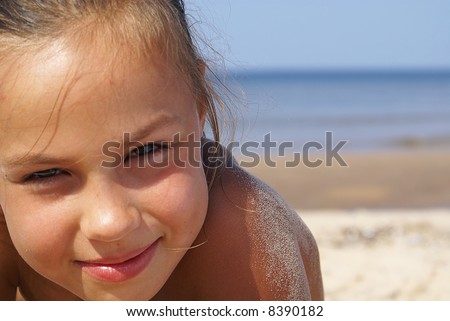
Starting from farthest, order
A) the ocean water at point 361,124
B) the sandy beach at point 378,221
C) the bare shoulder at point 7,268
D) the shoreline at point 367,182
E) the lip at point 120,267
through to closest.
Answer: the ocean water at point 361,124 < the shoreline at point 367,182 < the sandy beach at point 378,221 < the bare shoulder at point 7,268 < the lip at point 120,267

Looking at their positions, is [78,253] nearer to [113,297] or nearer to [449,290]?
[113,297]

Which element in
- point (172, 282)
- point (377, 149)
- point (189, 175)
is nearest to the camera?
point (189, 175)

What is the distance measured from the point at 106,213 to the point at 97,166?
0.11 meters

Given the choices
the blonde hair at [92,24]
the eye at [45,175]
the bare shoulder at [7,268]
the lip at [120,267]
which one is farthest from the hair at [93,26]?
the bare shoulder at [7,268]

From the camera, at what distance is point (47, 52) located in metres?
1.59

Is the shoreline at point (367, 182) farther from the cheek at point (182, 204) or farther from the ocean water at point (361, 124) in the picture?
the cheek at point (182, 204)

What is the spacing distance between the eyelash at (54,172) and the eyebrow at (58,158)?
4cm

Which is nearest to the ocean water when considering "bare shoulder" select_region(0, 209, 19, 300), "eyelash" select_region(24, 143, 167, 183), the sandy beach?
the sandy beach

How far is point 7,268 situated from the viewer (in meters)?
2.09

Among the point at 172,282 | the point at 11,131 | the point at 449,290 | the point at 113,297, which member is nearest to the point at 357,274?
the point at 449,290

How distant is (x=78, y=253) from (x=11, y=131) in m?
0.33

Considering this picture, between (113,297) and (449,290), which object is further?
(449,290)

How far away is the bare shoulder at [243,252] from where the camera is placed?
188 centimetres

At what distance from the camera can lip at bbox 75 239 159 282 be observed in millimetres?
1689
